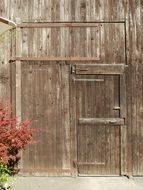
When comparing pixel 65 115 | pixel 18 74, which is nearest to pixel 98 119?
pixel 65 115

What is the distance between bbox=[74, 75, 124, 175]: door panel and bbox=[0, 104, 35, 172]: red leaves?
1162 millimetres

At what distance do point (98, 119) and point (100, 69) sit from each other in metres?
1.08

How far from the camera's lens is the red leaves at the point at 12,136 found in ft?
27.7

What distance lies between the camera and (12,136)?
28.6ft

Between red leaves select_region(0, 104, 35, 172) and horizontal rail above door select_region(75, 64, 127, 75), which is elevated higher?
horizontal rail above door select_region(75, 64, 127, 75)

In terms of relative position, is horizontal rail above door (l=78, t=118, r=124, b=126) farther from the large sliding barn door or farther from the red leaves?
the red leaves

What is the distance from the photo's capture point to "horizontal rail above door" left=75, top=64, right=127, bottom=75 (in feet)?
32.3

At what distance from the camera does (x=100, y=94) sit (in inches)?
390

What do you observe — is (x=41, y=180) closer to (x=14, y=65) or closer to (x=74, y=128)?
(x=74, y=128)

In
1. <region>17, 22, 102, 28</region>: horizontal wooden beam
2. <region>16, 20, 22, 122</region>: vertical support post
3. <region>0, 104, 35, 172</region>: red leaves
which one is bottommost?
<region>0, 104, 35, 172</region>: red leaves

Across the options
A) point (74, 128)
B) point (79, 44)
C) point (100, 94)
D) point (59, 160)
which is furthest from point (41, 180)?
point (79, 44)

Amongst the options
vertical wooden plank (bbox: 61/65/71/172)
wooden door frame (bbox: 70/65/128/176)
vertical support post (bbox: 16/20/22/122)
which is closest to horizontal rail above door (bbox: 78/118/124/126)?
wooden door frame (bbox: 70/65/128/176)

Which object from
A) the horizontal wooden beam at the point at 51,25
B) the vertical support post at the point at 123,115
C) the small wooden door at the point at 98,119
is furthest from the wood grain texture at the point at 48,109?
the vertical support post at the point at 123,115

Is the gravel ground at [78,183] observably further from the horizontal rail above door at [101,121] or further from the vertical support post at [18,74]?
the vertical support post at [18,74]
